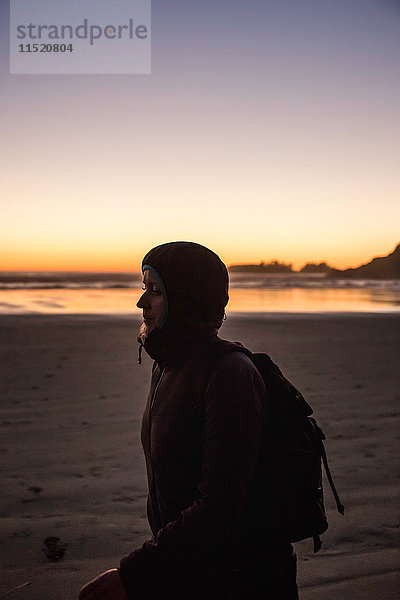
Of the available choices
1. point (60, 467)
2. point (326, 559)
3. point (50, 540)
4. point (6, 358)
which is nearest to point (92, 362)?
point (6, 358)

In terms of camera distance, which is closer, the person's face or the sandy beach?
the person's face

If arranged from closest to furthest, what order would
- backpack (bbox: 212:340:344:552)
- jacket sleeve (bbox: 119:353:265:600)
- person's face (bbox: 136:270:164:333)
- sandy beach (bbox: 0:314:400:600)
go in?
jacket sleeve (bbox: 119:353:265:600)
backpack (bbox: 212:340:344:552)
person's face (bbox: 136:270:164:333)
sandy beach (bbox: 0:314:400:600)

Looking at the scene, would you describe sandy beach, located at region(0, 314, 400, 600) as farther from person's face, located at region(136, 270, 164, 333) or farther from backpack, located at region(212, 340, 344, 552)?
person's face, located at region(136, 270, 164, 333)

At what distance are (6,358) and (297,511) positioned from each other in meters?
10.0

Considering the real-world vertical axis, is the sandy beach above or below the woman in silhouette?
below

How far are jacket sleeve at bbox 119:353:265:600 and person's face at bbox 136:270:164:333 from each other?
0.97 ft

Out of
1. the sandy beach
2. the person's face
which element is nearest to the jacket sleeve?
the person's face

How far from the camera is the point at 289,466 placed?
5.22 feet

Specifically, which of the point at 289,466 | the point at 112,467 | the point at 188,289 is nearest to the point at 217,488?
the point at 289,466

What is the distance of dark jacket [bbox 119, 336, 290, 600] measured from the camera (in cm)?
150

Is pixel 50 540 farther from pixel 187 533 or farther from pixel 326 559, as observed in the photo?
pixel 187 533

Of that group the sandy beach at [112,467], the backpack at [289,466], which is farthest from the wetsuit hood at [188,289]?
the sandy beach at [112,467]

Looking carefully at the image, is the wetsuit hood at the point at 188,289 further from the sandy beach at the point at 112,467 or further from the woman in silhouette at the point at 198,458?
the sandy beach at the point at 112,467

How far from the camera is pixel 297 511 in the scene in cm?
160
